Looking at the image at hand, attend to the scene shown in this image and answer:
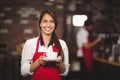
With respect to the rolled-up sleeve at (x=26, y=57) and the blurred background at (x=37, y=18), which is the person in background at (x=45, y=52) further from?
the blurred background at (x=37, y=18)

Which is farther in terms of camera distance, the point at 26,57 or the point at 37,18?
the point at 37,18

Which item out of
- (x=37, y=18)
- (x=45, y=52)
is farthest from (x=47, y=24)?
(x=37, y=18)

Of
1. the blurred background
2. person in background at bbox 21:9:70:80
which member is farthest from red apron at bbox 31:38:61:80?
the blurred background

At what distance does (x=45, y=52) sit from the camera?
1.60m

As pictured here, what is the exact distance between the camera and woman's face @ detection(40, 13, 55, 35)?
64.4 inches

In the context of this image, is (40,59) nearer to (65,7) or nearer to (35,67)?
(35,67)

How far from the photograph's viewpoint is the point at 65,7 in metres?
5.96

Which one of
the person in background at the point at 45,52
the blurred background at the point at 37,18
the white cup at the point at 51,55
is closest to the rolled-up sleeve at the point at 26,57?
the person in background at the point at 45,52

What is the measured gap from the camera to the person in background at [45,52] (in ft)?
5.29

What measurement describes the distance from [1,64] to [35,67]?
150 inches

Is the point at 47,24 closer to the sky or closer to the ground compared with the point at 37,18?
closer to the sky

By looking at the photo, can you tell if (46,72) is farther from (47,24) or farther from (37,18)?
(37,18)

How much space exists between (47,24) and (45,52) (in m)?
0.14

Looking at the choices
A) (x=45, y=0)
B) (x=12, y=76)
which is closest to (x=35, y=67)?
(x=12, y=76)
